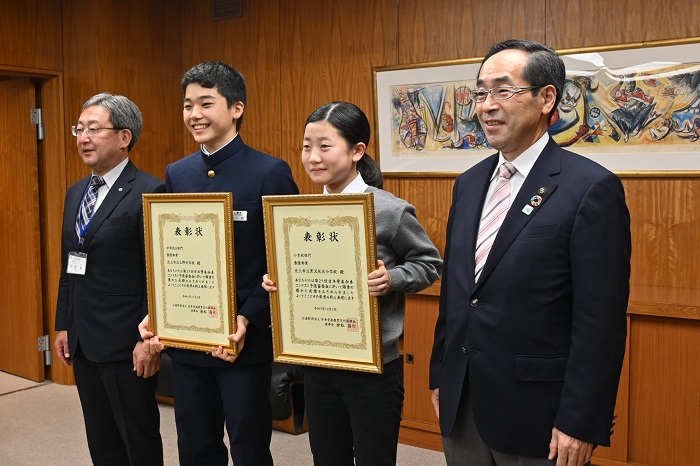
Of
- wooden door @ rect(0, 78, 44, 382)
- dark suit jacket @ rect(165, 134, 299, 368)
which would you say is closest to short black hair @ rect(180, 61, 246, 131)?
dark suit jacket @ rect(165, 134, 299, 368)

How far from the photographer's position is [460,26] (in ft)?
14.1

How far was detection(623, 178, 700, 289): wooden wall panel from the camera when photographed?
364 centimetres

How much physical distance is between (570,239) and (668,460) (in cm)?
197

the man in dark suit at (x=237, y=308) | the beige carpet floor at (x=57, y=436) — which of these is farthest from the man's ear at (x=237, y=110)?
the beige carpet floor at (x=57, y=436)

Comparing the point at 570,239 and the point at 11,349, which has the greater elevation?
the point at 570,239

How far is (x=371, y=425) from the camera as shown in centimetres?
209

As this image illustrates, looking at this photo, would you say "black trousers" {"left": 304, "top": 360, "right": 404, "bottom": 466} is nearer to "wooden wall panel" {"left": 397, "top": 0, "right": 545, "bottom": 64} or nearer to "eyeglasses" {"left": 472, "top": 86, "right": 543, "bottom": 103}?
"eyeglasses" {"left": 472, "top": 86, "right": 543, "bottom": 103}

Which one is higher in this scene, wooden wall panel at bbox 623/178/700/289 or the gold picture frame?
the gold picture frame

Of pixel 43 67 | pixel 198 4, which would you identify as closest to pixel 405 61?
pixel 198 4

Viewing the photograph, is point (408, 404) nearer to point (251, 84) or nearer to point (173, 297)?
point (173, 297)

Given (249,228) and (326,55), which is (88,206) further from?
(326,55)

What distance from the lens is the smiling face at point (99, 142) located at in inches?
104

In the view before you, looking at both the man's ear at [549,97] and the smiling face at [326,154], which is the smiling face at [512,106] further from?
the smiling face at [326,154]

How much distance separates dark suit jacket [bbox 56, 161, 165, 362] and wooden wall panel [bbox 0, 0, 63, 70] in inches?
108
